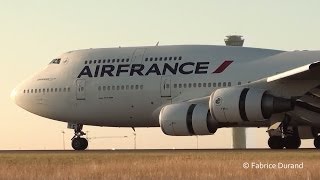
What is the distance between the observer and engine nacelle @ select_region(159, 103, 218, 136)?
111 ft

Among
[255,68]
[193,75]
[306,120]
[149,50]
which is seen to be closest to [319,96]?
[306,120]

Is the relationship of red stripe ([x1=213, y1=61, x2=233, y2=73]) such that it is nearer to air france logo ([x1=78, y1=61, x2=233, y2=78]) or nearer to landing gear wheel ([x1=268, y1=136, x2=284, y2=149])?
air france logo ([x1=78, y1=61, x2=233, y2=78])

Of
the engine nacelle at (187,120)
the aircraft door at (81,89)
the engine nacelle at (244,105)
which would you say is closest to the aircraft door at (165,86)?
the engine nacelle at (187,120)

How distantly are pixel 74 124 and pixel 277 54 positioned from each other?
1084cm

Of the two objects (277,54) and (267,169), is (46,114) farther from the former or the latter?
(267,169)

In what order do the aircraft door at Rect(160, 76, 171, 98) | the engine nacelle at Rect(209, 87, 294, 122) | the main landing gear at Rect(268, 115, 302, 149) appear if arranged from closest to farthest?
the engine nacelle at Rect(209, 87, 294, 122) < the main landing gear at Rect(268, 115, 302, 149) < the aircraft door at Rect(160, 76, 171, 98)

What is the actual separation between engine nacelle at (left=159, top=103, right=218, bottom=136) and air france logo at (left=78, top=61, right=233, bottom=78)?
357 centimetres

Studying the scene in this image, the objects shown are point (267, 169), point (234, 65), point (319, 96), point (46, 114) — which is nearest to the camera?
point (267, 169)

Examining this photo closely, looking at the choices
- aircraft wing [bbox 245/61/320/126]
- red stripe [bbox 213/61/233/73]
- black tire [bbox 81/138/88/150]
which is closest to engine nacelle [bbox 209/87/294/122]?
aircraft wing [bbox 245/61/320/126]

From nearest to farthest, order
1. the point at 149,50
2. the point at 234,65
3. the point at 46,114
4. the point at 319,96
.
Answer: the point at 319,96 < the point at 234,65 < the point at 149,50 < the point at 46,114

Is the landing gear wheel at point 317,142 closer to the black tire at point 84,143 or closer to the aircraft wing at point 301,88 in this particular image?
the aircraft wing at point 301,88

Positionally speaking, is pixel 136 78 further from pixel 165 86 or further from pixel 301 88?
pixel 301 88

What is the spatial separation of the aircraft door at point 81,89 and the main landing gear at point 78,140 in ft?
6.01

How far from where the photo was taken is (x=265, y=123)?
120ft
